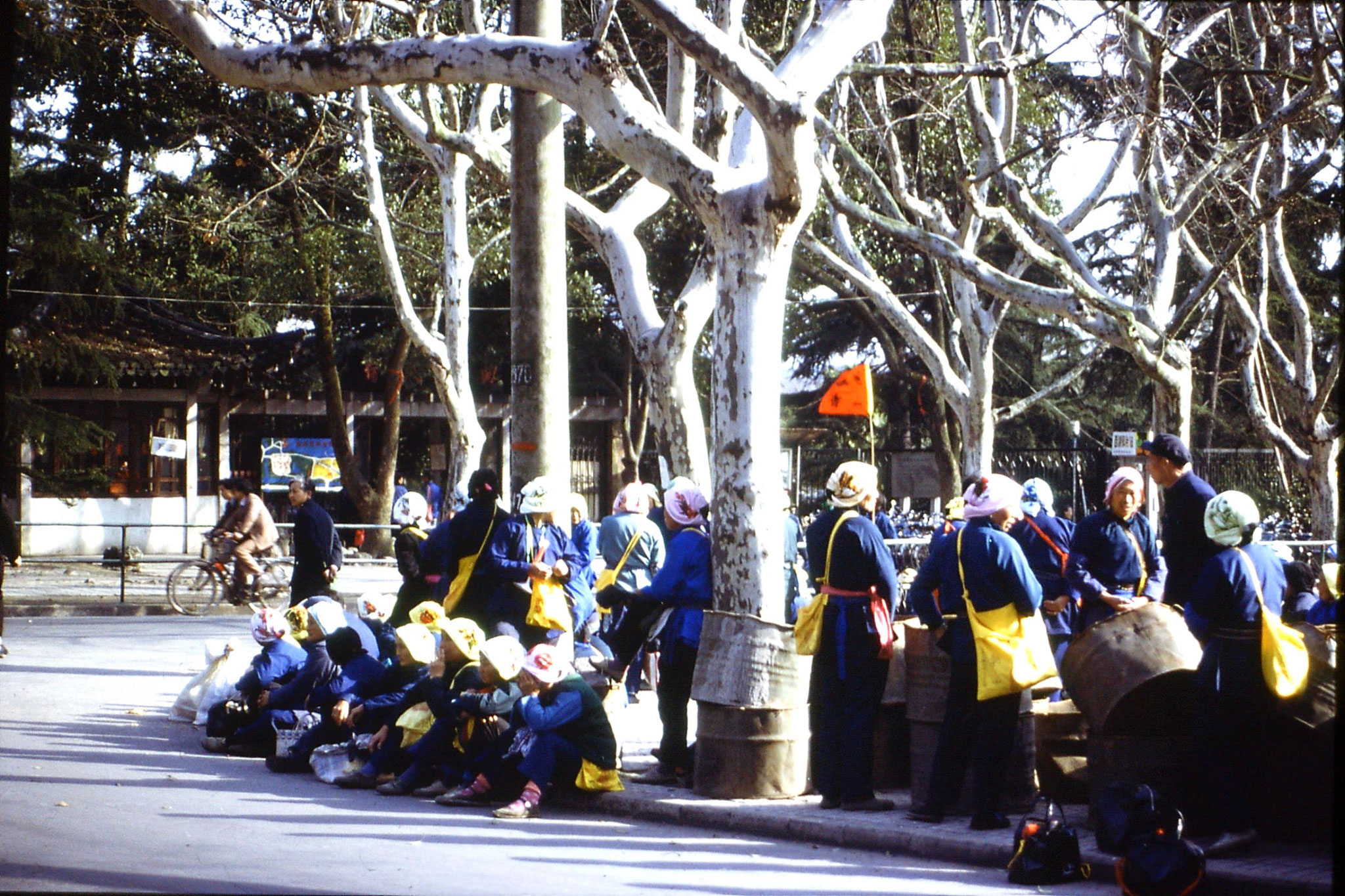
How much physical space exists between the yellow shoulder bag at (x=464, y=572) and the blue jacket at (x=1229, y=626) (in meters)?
5.01

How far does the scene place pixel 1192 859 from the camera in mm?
6141

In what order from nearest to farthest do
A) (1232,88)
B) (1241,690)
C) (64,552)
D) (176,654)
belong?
(1241,690) < (176,654) < (1232,88) < (64,552)

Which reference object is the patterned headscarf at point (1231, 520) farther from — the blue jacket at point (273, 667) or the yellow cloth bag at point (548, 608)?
the blue jacket at point (273, 667)

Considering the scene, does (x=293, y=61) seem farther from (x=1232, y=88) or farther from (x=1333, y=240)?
(x=1333, y=240)

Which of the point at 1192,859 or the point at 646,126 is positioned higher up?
the point at 646,126

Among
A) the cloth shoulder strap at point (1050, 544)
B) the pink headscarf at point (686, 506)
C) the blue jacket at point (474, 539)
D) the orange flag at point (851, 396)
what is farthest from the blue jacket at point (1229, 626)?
the orange flag at point (851, 396)

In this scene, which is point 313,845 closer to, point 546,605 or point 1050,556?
point 546,605

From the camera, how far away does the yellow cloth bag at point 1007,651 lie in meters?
7.28

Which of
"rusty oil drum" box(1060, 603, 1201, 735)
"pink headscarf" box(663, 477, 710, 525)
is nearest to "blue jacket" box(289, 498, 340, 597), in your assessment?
"pink headscarf" box(663, 477, 710, 525)

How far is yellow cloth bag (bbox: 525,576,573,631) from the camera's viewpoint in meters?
10.0

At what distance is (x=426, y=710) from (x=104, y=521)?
23.7 meters

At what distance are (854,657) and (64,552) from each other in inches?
982

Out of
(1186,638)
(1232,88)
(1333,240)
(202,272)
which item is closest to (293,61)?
(1186,638)

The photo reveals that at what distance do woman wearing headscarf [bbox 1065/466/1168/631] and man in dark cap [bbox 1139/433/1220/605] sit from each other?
549 mm
